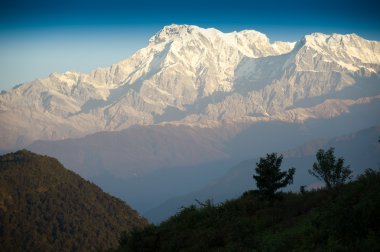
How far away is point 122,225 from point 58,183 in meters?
30.7

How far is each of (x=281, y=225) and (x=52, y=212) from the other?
159m

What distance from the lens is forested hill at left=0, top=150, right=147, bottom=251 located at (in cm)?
16038

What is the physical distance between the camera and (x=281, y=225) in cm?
2945

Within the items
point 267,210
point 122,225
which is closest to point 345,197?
point 267,210

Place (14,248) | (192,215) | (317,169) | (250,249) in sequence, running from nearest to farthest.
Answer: (250,249)
(192,215)
(317,169)
(14,248)

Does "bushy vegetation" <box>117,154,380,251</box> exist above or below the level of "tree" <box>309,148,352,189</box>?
below

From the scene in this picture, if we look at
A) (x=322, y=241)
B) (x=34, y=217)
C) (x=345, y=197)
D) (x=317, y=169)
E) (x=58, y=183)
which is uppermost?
(x=58, y=183)

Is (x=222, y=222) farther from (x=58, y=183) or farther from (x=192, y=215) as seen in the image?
(x=58, y=183)

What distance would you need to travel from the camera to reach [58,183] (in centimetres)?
19075

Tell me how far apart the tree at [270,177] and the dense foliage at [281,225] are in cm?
80

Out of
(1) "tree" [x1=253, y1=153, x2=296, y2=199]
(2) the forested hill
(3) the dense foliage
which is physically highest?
(2) the forested hill

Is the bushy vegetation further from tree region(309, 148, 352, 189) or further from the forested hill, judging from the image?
the forested hill

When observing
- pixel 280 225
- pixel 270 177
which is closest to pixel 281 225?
pixel 280 225

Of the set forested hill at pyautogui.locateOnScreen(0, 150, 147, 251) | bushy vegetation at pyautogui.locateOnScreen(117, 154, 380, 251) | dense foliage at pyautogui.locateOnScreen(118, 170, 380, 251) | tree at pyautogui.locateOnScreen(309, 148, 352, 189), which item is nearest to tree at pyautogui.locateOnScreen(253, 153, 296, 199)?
bushy vegetation at pyautogui.locateOnScreen(117, 154, 380, 251)
